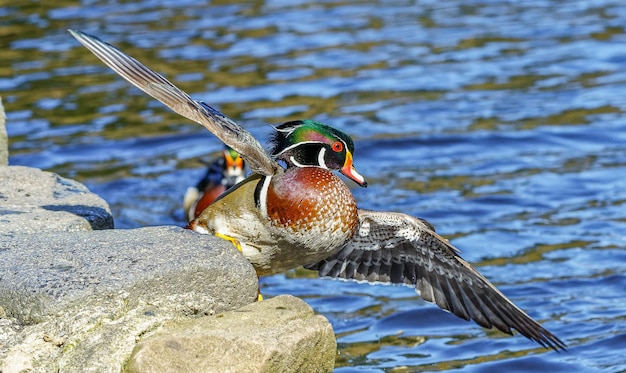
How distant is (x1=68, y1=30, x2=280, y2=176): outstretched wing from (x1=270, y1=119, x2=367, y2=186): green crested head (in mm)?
357

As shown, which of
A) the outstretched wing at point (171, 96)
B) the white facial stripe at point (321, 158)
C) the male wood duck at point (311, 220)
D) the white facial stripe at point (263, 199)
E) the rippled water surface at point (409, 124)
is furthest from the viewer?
the rippled water surface at point (409, 124)

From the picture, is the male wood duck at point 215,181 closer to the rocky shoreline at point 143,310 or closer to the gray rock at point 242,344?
the rocky shoreline at point 143,310

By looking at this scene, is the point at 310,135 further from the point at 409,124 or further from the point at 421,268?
the point at 409,124

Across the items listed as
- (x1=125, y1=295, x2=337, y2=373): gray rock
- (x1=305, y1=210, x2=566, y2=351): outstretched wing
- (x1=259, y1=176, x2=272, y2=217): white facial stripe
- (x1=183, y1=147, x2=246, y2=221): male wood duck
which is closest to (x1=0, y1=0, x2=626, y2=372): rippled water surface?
(x1=183, y1=147, x2=246, y2=221): male wood duck

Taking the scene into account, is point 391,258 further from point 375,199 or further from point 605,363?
point 375,199

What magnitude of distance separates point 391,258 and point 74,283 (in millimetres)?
2087

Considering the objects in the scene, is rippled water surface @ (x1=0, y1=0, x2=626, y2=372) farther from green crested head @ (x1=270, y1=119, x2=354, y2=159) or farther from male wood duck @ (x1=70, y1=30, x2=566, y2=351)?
green crested head @ (x1=270, y1=119, x2=354, y2=159)

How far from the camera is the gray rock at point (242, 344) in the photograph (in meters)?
4.07

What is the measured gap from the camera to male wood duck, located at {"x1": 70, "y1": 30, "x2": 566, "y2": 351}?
15.8 feet

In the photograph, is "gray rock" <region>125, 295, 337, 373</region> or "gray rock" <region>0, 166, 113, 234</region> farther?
"gray rock" <region>0, 166, 113, 234</region>

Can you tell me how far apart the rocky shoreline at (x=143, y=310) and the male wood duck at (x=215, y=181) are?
4.39 metres

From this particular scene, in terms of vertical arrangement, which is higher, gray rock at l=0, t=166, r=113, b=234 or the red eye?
the red eye

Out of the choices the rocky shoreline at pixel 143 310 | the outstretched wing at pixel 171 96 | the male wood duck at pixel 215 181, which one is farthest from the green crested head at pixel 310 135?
the male wood duck at pixel 215 181

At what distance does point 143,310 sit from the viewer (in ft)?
13.9
